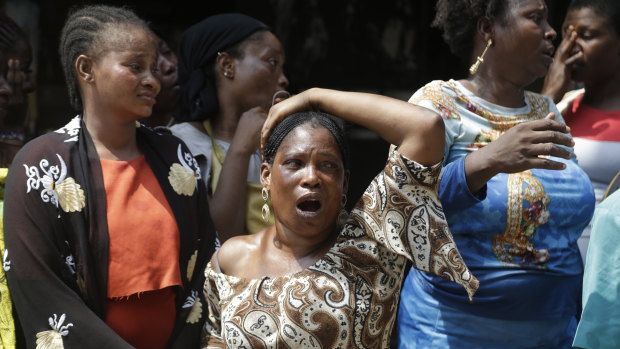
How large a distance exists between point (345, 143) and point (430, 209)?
1.24 feet

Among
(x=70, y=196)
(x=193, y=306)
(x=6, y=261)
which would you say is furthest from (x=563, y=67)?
(x=6, y=261)

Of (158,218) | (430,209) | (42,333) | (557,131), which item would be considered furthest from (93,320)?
(557,131)

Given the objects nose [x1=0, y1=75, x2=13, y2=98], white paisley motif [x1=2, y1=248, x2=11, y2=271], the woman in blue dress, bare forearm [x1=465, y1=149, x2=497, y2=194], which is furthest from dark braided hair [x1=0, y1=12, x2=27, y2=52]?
bare forearm [x1=465, y1=149, x2=497, y2=194]

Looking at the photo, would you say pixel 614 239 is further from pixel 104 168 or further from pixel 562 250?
→ pixel 104 168

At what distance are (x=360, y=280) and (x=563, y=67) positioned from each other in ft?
6.46

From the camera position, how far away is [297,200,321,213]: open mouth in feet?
8.13

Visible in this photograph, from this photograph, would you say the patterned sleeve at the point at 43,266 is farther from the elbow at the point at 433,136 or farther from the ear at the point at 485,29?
the ear at the point at 485,29

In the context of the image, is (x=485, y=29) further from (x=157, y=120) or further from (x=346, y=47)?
(x=346, y=47)

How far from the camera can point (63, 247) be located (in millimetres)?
2549

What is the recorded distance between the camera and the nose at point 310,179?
2.43 meters

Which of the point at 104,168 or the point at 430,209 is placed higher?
the point at 430,209

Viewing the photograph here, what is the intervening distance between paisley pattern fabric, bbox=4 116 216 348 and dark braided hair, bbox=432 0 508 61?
1383 mm

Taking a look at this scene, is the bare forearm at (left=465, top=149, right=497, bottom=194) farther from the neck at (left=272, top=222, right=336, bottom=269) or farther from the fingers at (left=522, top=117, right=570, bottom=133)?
the neck at (left=272, top=222, right=336, bottom=269)

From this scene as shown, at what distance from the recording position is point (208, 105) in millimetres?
3457
